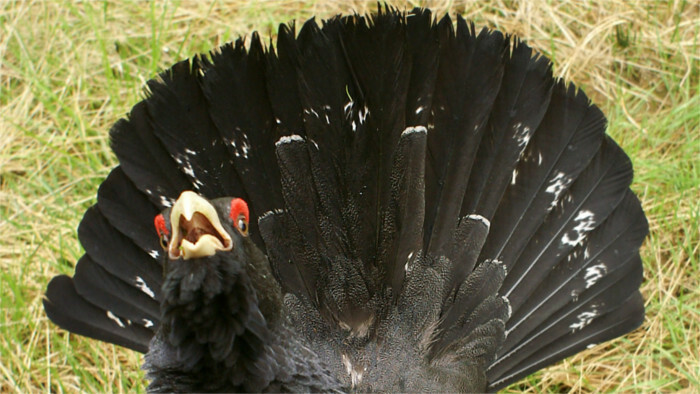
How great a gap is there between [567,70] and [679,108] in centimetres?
82

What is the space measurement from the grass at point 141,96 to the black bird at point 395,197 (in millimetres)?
727

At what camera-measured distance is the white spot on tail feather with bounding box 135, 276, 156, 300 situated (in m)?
4.78

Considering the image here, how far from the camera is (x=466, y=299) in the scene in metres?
4.69

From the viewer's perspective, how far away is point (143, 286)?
4.79 metres

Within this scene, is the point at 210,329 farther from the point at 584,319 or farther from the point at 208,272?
the point at 584,319

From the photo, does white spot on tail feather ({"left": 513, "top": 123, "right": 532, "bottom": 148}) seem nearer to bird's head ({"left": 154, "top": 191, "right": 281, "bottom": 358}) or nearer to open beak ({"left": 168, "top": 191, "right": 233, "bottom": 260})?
bird's head ({"left": 154, "top": 191, "right": 281, "bottom": 358})

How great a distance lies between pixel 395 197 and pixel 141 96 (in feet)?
8.41

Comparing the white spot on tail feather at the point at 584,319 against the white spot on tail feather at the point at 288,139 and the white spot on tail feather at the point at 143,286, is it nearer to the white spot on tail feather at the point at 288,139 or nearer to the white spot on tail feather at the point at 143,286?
the white spot on tail feather at the point at 288,139

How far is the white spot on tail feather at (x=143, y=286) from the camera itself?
478cm

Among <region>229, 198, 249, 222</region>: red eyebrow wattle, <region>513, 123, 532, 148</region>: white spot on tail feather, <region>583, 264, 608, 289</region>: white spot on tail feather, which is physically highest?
<region>229, 198, 249, 222</region>: red eyebrow wattle

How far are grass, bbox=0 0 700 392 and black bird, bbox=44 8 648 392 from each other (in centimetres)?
73

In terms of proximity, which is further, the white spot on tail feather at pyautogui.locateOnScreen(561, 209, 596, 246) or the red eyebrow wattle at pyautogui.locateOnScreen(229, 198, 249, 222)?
the white spot on tail feather at pyautogui.locateOnScreen(561, 209, 596, 246)

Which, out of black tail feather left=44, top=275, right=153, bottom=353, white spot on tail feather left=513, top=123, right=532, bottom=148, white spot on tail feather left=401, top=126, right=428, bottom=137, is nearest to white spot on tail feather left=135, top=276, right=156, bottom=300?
black tail feather left=44, top=275, right=153, bottom=353

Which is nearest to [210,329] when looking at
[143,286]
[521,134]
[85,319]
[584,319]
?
[143,286]
